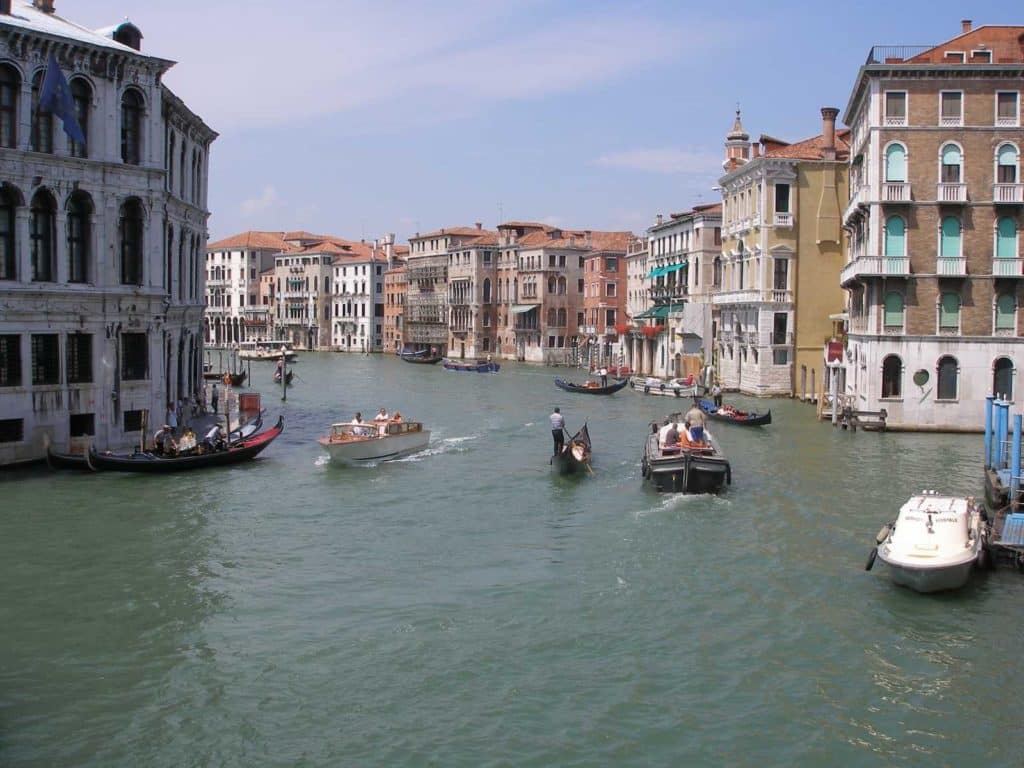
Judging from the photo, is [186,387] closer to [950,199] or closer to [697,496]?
[697,496]

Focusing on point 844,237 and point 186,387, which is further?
point 844,237

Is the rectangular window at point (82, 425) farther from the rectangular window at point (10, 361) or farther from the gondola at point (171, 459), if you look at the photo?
the rectangular window at point (10, 361)

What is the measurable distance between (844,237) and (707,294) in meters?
10.4

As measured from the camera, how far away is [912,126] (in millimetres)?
25734

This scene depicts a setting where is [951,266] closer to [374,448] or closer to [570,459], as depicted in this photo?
[570,459]

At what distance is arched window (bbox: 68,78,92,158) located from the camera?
62.9 feet

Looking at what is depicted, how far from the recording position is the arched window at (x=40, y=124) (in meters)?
18.6

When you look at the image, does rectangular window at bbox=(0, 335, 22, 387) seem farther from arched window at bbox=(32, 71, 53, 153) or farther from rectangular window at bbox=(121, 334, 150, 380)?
arched window at bbox=(32, 71, 53, 153)

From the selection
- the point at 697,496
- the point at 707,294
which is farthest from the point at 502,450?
the point at 707,294

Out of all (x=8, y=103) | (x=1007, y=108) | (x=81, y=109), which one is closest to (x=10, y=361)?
(x=8, y=103)

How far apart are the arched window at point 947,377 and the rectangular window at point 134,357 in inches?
Result: 672

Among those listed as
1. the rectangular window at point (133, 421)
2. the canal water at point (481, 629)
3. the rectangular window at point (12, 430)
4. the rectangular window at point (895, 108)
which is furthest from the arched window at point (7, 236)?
the rectangular window at point (895, 108)

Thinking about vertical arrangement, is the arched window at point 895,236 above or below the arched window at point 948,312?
above

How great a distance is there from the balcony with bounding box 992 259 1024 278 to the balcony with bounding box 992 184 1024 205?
128cm
